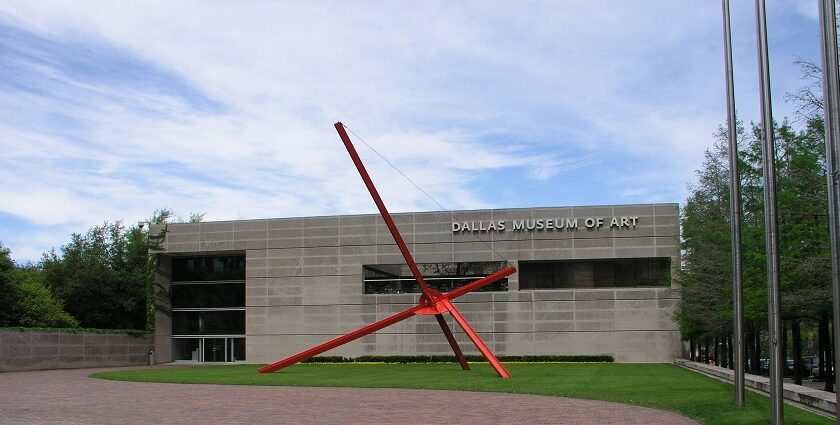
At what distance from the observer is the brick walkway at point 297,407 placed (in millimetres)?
17250

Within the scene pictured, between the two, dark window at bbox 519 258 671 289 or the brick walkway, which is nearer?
the brick walkway

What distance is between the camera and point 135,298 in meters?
61.3

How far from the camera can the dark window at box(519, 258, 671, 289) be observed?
166 feet

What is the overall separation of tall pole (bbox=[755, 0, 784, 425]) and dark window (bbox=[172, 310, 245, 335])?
152 ft

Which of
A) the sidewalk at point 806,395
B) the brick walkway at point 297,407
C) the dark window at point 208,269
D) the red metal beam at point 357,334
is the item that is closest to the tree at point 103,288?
the dark window at point 208,269

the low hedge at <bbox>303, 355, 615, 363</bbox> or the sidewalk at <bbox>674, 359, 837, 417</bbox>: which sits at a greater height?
the sidewalk at <bbox>674, 359, 837, 417</bbox>

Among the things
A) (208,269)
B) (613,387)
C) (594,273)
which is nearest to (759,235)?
(613,387)

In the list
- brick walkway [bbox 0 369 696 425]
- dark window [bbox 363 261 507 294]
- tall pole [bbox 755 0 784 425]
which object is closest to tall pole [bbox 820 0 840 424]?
tall pole [bbox 755 0 784 425]

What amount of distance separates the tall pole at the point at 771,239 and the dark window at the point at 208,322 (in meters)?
46.4

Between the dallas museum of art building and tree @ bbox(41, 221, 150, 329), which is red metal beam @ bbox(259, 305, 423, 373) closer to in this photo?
the dallas museum of art building

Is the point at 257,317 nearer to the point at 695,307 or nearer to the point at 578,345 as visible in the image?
the point at 578,345

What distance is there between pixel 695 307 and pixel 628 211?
12216 millimetres

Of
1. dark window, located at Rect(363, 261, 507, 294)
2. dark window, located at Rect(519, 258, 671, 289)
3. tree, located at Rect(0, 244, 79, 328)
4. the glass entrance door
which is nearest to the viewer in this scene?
tree, located at Rect(0, 244, 79, 328)

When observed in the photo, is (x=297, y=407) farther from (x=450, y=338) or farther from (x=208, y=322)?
(x=208, y=322)
